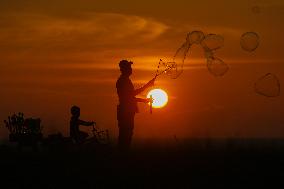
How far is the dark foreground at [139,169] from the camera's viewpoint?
1747 centimetres

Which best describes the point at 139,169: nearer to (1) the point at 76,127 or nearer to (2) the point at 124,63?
(2) the point at 124,63

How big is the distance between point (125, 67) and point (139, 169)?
4.27 m

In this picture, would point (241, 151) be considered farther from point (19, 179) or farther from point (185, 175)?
point (19, 179)

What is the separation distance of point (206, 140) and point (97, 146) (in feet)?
19.1

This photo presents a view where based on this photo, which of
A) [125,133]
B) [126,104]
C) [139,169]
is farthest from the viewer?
[126,104]

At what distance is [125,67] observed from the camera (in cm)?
2225

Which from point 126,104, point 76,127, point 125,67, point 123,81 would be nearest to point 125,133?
point 126,104

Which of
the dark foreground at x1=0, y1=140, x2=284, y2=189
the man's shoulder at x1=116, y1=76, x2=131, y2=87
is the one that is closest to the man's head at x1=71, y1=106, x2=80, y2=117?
the dark foreground at x1=0, y1=140, x2=284, y2=189

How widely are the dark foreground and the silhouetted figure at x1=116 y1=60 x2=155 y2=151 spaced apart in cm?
50

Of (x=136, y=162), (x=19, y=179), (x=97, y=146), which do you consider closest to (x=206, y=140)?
(x=97, y=146)

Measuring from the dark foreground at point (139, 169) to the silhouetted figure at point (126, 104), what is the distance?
19.7 inches

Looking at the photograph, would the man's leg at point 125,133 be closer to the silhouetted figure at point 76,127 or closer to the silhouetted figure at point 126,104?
the silhouetted figure at point 126,104

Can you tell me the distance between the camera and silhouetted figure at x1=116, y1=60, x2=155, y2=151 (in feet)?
72.4

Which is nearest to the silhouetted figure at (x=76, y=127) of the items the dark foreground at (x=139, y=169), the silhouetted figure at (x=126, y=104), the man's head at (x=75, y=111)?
the man's head at (x=75, y=111)
